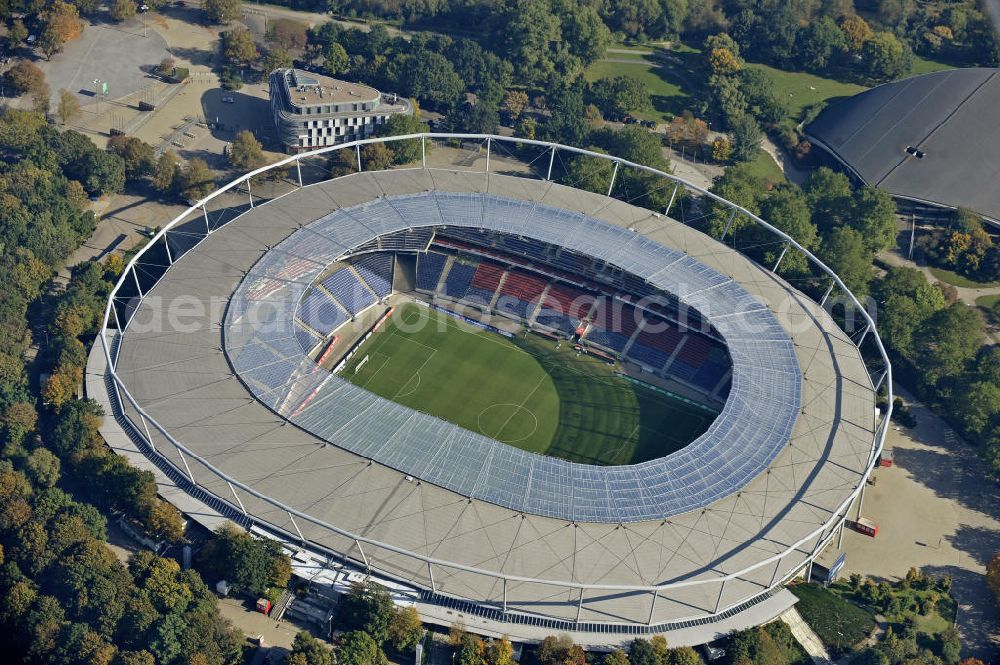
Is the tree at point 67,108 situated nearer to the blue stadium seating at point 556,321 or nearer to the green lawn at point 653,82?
the blue stadium seating at point 556,321

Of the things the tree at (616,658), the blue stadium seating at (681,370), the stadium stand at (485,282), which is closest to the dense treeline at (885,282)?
the blue stadium seating at (681,370)

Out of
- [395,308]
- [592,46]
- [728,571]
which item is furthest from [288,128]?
[728,571]

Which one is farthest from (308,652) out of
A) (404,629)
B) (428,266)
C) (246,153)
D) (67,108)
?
(67,108)

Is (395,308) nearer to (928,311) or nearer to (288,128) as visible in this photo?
(288,128)

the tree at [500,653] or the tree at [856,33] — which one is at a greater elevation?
the tree at [856,33]

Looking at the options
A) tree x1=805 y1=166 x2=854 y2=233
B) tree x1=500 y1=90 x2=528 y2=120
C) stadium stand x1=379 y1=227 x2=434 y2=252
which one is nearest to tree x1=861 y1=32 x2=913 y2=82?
tree x1=805 y1=166 x2=854 y2=233

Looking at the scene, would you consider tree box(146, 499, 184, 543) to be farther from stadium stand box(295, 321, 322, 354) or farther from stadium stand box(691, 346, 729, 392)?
stadium stand box(691, 346, 729, 392)

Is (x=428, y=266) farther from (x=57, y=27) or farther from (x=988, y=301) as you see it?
(x=57, y=27)
